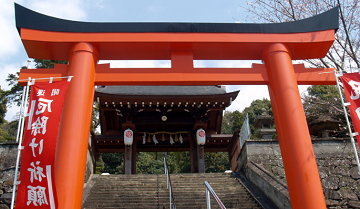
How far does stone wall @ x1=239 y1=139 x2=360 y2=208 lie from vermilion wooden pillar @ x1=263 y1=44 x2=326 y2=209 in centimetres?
201

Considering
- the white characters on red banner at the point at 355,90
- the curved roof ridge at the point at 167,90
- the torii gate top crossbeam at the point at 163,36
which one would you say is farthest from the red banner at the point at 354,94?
the curved roof ridge at the point at 167,90

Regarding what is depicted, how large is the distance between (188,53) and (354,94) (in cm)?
278

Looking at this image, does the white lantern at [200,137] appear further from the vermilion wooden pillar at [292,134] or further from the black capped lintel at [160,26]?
the black capped lintel at [160,26]

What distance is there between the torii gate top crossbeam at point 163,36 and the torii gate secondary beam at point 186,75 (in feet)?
1.47

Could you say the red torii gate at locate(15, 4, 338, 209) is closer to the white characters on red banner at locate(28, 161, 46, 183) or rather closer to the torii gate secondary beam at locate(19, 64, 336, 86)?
the torii gate secondary beam at locate(19, 64, 336, 86)

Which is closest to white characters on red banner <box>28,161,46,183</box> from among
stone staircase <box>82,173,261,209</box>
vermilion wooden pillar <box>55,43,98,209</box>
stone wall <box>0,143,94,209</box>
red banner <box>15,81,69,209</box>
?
red banner <box>15,81,69,209</box>

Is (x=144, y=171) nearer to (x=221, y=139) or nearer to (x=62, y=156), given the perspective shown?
(x=221, y=139)

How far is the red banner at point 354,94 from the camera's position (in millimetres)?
4273

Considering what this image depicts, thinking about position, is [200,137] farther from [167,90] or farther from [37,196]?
[37,196]

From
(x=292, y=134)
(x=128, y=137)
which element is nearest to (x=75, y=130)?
(x=292, y=134)

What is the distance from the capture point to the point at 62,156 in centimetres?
404

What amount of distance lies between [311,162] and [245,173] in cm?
473

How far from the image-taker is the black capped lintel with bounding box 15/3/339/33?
5043mm

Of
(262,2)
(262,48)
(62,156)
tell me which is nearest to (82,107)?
(62,156)
